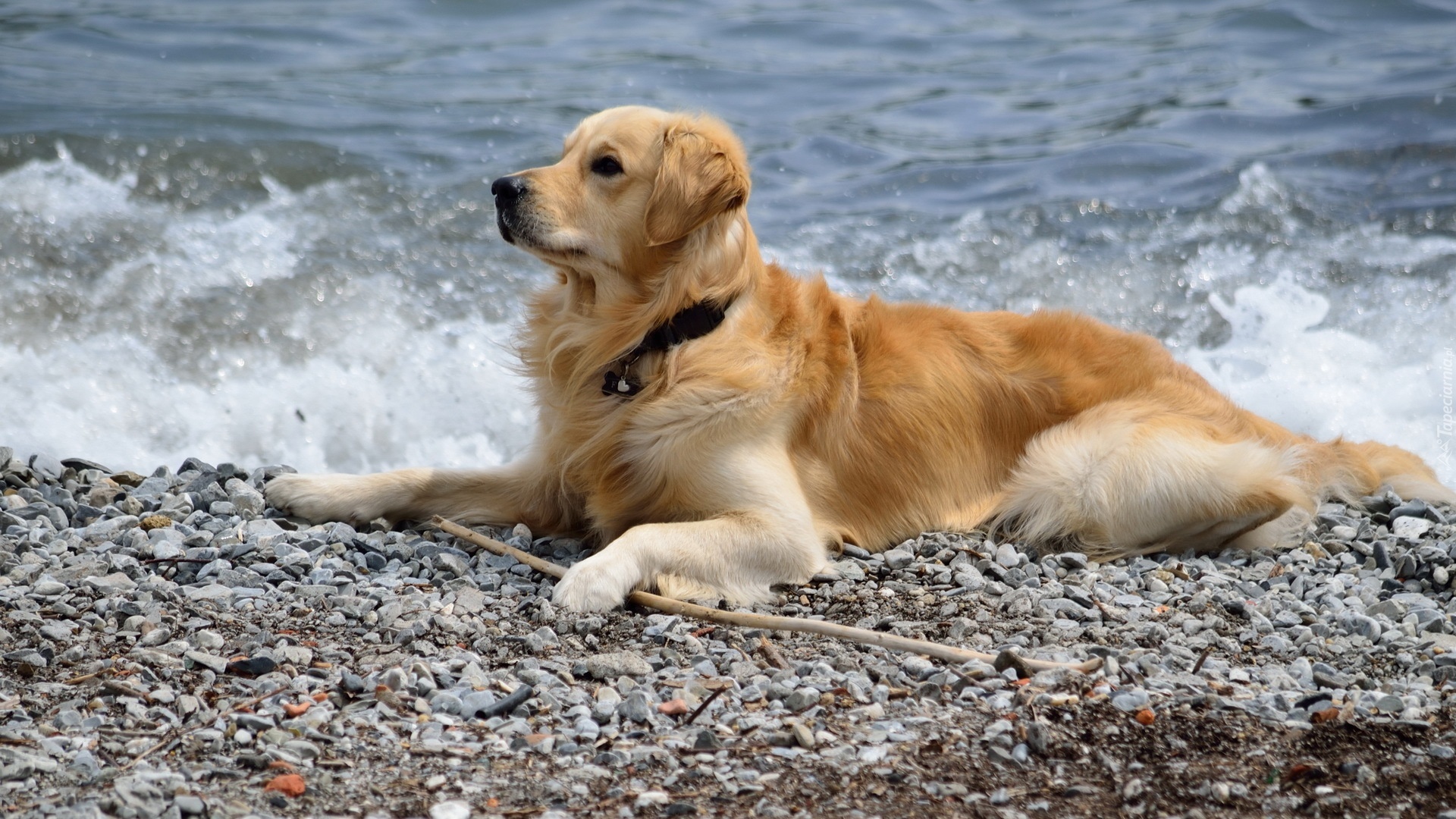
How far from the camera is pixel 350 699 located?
2590mm

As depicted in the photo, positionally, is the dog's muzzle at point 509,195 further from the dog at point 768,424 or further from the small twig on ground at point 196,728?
the small twig on ground at point 196,728

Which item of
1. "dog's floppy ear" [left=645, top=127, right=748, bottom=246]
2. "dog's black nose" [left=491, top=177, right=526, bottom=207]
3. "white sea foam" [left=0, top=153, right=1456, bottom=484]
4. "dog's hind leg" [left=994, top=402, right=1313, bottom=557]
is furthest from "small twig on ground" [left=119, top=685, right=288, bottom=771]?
"white sea foam" [left=0, top=153, right=1456, bottom=484]

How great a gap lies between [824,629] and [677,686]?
469 millimetres

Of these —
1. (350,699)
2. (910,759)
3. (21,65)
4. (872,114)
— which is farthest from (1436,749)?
(21,65)

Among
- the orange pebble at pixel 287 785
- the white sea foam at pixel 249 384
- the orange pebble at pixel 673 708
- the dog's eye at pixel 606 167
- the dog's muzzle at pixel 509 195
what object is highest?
the dog's eye at pixel 606 167

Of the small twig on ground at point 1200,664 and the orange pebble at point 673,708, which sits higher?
the orange pebble at point 673,708

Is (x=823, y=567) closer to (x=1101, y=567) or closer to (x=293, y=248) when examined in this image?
(x=1101, y=567)

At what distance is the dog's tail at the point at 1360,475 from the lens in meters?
4.40

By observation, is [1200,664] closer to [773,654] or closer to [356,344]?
[773,654]

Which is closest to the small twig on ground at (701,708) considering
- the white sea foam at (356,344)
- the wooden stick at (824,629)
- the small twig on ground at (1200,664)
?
the wooden stick at (824,629)

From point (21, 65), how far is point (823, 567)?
8.08 m

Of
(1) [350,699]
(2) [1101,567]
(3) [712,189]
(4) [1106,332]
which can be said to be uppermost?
(3) [712,189]

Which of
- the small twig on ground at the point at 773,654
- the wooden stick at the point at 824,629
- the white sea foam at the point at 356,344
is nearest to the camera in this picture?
the wooden stick at the point at 824,629

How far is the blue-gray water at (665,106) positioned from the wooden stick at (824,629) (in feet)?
8.57
